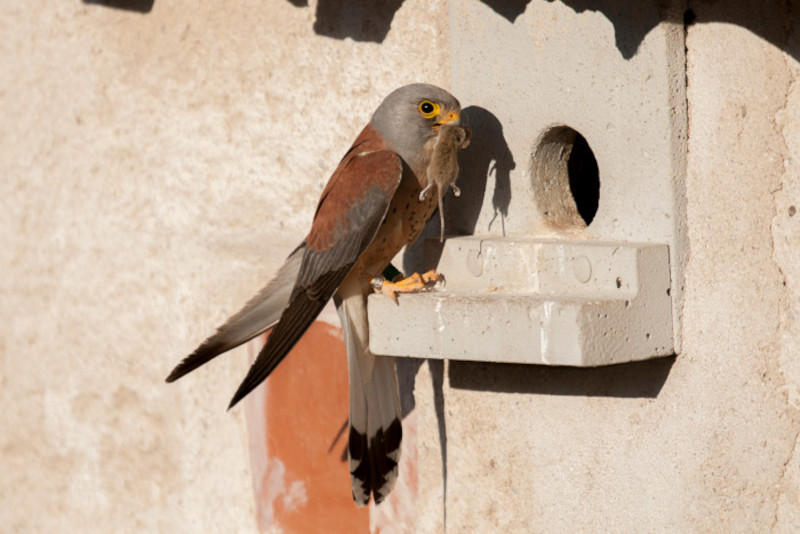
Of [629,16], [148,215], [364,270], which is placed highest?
[629,16]

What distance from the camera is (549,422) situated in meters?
3.01

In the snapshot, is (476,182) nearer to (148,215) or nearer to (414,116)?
(414,116)

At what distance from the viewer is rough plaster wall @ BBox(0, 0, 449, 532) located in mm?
3455

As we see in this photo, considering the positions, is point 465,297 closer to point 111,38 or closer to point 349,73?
point 349,73

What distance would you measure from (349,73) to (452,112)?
1.77 ft

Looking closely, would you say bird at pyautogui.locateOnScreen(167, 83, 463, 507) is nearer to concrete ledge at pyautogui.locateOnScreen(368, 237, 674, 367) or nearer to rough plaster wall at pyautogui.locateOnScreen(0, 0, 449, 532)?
concrete ledge at pyautogui.locateOnScreen(368, 237, 674, 367)

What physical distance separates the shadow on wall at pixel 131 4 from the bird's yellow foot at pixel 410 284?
1407mm

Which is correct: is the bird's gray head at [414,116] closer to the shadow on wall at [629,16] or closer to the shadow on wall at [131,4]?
the shadow on wall at [629,16]

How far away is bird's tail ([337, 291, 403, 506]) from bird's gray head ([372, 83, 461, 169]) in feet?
1.50

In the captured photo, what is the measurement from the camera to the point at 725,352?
262cm

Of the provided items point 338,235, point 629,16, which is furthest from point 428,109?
point 629,16

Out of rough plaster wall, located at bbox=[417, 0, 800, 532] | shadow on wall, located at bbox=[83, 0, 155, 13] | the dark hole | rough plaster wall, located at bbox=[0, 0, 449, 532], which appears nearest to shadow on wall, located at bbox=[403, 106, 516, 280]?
rough plaster wall, located at bbox=[0, 0, 449, 532]

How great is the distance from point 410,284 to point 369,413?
1.45 ft

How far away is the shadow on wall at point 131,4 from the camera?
3795 mm
